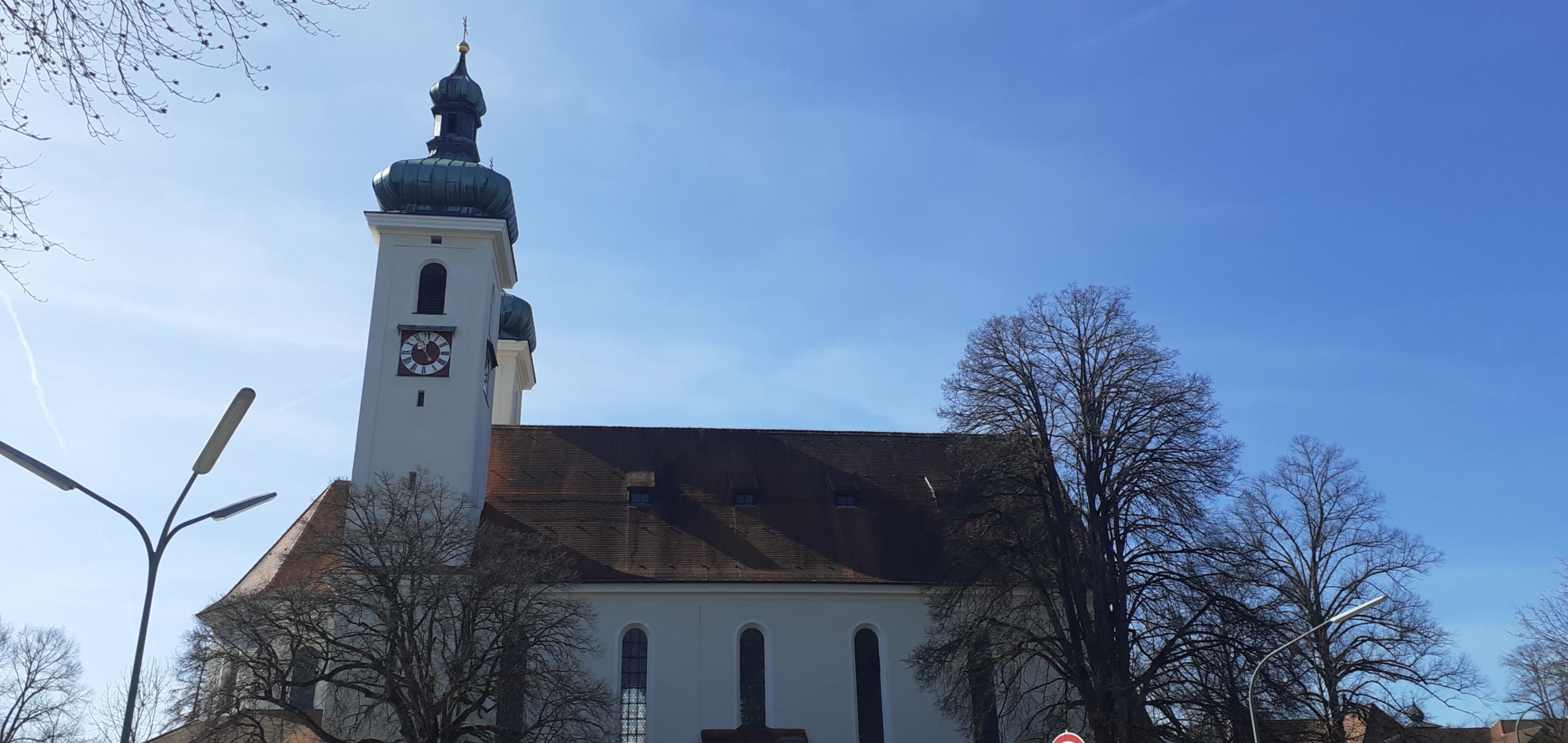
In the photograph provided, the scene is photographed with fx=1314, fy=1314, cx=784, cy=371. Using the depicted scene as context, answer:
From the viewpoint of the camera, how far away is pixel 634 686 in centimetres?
3250

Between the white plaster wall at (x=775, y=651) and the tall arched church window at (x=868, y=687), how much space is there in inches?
8.7

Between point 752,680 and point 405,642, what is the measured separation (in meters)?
9.74

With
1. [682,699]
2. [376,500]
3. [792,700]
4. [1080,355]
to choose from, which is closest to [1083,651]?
[1080,355]

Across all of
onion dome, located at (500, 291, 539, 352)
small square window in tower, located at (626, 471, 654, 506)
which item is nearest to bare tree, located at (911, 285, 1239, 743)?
small square window in tower, located at (626, 471, 654, 506)

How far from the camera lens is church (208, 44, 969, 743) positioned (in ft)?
107

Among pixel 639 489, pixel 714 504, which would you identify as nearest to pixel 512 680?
pixel 639 489

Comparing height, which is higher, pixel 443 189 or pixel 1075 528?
pixel 443 189

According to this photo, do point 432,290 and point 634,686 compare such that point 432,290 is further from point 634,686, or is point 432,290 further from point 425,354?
point 634,686

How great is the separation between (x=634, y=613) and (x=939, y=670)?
344 inches

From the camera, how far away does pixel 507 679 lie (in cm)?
2578

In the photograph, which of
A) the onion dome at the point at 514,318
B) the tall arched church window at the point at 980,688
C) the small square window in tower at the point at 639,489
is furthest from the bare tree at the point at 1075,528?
the onion dome at the point at 514,318

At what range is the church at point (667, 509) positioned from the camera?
107 feet

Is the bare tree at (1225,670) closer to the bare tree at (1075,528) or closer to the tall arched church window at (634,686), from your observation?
the bare tree at (1075,528)

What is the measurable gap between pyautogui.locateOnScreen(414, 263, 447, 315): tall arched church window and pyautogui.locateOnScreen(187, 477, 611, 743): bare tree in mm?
8631
